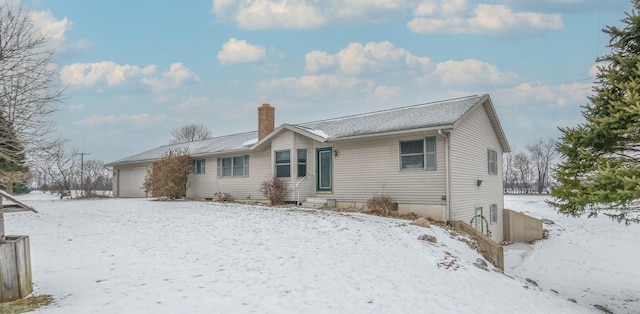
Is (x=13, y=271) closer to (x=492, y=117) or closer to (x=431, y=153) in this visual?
(x=431, y=153)

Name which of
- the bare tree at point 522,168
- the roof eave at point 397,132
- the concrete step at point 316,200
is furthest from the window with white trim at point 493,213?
the bare tree at point 522,168

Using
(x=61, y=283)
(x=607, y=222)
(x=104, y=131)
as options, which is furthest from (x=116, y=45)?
(x=607, y=222)

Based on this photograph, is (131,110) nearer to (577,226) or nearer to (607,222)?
(577,226)

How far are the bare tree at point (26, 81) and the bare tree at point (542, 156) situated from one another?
186ft

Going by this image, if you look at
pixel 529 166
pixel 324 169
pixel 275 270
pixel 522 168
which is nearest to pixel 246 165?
pixel 324 169

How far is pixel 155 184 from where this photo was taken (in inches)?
869

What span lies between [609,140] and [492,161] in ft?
33.7

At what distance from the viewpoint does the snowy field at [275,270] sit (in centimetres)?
590

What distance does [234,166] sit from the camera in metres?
20.9

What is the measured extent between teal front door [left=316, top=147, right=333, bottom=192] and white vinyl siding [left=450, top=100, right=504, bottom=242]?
206 inches

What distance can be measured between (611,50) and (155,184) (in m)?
21.1

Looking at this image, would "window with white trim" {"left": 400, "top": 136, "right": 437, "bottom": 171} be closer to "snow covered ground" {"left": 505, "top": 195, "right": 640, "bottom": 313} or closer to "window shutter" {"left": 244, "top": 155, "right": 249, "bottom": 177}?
"snow covered ground" {"left": 505, "top": 195, "right": 640, "bottom": 313}

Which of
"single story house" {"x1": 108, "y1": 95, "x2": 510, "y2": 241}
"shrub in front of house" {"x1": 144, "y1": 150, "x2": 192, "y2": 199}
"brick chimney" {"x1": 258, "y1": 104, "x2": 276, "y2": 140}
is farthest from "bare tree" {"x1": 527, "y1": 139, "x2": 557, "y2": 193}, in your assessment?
"shrub in front of house" {"x1": 144, "y1": 150, "x2": 192, "y2": 199}

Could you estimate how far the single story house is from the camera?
1374 centimetres
